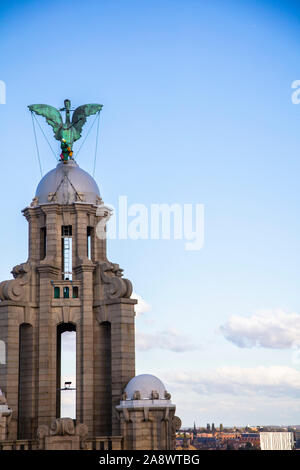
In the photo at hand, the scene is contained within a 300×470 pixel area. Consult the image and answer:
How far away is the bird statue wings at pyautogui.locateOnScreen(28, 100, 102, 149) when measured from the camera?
194 feet

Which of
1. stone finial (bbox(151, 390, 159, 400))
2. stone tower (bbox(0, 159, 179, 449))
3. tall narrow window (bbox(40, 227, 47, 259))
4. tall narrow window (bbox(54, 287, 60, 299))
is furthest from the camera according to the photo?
tall narrow window (bbox(40, 227, 47, 259))

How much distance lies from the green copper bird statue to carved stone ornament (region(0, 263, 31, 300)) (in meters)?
9.61

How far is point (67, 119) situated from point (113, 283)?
14.3 meters

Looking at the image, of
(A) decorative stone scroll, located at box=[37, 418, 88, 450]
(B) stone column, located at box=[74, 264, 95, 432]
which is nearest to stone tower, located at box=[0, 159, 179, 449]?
(B) stone column, located at box=[74, 264, 95, 432]

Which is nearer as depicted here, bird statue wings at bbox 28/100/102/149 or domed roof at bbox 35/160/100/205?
domed roof at bbox 35/160/100/205

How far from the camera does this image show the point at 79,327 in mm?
55781

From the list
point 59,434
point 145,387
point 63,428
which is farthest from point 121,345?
point 59,434

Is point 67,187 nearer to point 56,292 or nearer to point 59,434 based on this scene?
point 56,292

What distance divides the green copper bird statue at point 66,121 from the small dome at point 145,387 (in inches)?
739

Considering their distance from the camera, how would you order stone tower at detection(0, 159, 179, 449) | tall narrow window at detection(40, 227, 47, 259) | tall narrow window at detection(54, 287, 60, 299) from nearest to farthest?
stone tower at detection(0, 159, 179, 449) < tall narrow window at detection(54, 287, 60, 299) < tall narrow window at detection(40, 227, 47, 259)

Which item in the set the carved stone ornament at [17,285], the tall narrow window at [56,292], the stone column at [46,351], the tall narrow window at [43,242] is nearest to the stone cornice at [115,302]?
the tall narrow window at [56,292]

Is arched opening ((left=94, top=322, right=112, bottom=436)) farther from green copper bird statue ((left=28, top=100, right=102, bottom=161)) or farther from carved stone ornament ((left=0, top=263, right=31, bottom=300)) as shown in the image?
green copper bird statue ((left=28, top=100, right=102, bottom=161))

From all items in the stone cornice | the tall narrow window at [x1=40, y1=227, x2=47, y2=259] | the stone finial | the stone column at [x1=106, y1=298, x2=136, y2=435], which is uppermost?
the tall narrow window at [x1=40, y1=227, x2=47, y2=259]
